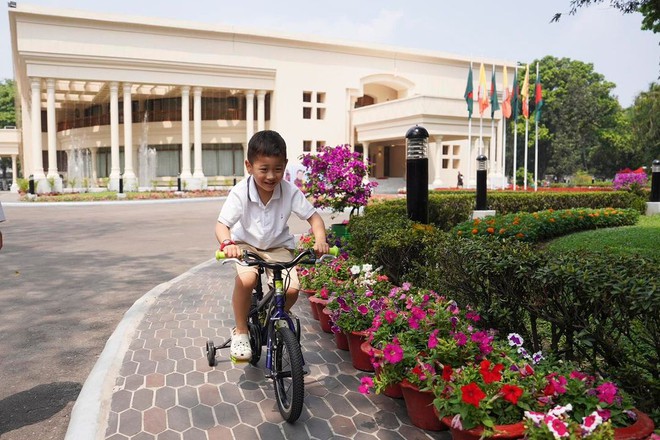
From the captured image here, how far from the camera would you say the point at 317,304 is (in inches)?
209

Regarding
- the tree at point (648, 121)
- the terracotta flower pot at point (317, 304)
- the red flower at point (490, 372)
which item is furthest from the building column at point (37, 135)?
the tree at point (648, 121)

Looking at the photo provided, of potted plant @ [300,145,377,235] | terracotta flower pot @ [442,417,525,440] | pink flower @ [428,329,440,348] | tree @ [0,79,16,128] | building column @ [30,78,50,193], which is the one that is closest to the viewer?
terracotta flower pot @ [442,417,525,440]

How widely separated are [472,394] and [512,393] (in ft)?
0.64

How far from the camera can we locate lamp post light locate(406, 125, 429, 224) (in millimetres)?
7434

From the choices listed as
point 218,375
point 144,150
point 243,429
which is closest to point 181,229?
point 218,375

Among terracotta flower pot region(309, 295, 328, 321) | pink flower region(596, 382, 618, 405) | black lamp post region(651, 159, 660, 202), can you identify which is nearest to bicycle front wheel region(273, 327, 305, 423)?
pink flower region(596, 382, 618, 405)

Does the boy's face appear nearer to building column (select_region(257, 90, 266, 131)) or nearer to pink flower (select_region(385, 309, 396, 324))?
pink flower (select_region(385, 309, 396, 324))

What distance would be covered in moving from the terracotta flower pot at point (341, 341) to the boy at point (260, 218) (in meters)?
1.18

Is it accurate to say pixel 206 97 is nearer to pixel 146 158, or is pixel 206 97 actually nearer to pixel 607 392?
pixel 146 158

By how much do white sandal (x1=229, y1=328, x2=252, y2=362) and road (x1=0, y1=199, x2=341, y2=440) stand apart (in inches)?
46.9

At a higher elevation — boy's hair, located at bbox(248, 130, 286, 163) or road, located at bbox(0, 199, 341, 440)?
boy's hair, located at bbox(248, 130, 286, 163)

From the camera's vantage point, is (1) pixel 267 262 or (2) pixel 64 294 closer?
(1) pixel 267 262

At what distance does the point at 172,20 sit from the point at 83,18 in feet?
18.8

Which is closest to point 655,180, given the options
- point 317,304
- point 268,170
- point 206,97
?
point 317,304
